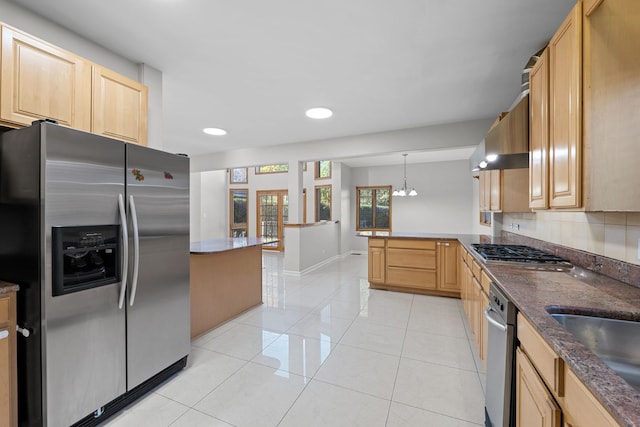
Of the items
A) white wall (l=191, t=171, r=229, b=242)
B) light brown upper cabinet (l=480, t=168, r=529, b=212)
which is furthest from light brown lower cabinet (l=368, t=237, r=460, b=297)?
white wall (l=191, t=171, r=229, b=242)

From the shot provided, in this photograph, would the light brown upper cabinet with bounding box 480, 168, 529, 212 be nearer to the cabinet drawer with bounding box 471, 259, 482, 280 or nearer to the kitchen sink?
the cabinet drawer with bounding box 471, 259, 482, 280

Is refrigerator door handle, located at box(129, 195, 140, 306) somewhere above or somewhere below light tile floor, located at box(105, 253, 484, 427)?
above

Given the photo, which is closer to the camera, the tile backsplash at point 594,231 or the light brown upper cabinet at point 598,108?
the light brown upper cabinet at point 598,108

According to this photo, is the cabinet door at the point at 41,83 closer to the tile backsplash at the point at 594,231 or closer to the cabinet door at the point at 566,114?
the cabinet door at the point at 566,114

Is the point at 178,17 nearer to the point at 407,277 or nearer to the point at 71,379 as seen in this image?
the point at 71,379

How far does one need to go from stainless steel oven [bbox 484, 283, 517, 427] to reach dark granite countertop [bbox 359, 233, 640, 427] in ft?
0.36

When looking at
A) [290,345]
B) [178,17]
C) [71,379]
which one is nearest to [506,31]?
[178,17]

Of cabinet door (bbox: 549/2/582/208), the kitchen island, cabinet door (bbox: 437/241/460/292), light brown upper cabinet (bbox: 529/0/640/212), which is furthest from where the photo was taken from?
cabinet door (bbox: 437/241/460/292)

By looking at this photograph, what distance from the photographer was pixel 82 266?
155 cm

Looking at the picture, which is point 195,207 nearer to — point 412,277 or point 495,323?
point 412,277

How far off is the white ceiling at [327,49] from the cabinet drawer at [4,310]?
186cm

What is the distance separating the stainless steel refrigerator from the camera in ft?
4.61

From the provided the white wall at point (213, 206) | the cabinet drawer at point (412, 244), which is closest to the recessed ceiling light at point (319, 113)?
the cabinet drawer at point (412, 244)

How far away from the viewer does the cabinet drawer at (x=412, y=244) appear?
4.06 metres
